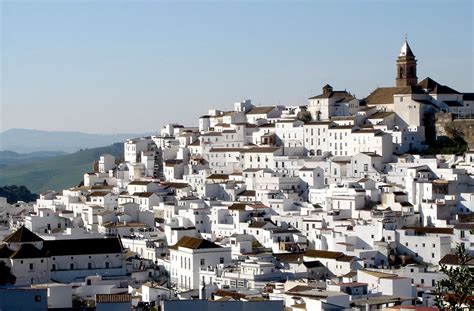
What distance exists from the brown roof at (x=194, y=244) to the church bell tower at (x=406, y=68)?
17.9 m

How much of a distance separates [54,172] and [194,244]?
235 feet

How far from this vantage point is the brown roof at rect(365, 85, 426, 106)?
43281 mm

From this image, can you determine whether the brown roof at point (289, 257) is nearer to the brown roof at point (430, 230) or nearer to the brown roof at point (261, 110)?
the brown roof at point (430, 230)

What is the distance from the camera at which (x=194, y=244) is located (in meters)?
31.2

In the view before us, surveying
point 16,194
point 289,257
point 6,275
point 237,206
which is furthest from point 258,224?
point 16,194

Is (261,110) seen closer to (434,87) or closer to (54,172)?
(434,87)

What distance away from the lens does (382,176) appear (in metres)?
37.7

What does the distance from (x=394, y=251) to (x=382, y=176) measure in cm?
678

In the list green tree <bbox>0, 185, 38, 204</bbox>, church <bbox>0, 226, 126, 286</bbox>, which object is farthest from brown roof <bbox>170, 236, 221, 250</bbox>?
green tree <bbox>0, 185, 38, 204</bbox>

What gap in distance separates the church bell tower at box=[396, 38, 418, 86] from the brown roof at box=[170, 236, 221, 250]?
17857 millimetres

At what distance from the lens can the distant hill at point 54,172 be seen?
9175cm

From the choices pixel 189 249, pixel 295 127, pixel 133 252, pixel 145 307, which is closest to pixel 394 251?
pixel 189 249

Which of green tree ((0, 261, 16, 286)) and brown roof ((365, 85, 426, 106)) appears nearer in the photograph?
green tree ((0, 261, 16, 286))

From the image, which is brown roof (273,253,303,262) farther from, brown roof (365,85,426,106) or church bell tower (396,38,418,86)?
church bell tower (396,38,418,86)
